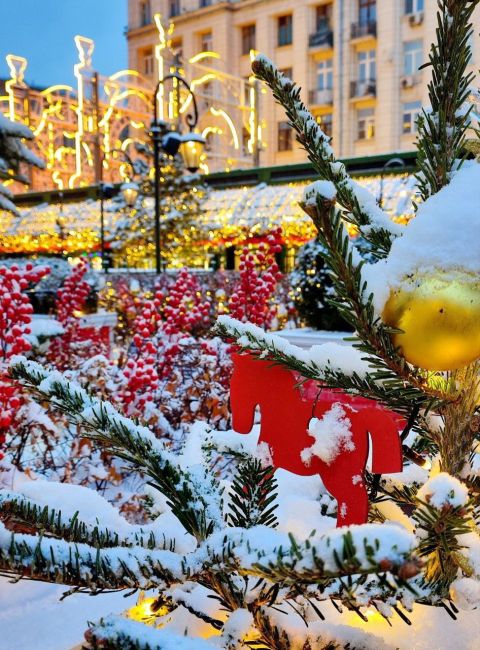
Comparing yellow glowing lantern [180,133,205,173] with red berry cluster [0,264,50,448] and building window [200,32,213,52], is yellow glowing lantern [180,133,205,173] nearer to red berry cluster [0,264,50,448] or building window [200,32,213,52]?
red berry cluster [0,264,50,448]

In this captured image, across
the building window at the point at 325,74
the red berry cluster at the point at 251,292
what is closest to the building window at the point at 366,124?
the building window at the point at 325,74

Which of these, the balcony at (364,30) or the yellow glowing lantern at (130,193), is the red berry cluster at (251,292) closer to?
the yellow glowing lantern at (130,193)

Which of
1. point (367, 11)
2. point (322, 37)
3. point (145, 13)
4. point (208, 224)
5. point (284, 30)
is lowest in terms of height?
point (208, 224)

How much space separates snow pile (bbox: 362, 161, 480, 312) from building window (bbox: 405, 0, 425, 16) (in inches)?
1080

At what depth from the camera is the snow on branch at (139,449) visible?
726 mm

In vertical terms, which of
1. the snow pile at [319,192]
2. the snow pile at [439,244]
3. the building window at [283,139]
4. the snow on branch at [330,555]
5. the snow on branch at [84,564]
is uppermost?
the building window at [283,139]

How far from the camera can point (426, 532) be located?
65 cm

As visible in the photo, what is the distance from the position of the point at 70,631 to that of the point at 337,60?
2821cm

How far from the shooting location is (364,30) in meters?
25.3

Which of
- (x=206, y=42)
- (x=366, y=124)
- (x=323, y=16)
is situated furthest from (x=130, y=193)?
(x=206, y=42)

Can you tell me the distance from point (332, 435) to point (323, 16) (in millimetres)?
30797

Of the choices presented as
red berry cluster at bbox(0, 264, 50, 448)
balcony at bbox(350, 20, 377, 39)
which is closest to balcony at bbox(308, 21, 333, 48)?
balcony at bbox(350, 20, 377, 39)

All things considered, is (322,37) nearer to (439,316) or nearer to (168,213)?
(168,213)

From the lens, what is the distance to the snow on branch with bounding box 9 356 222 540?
2.38ft
